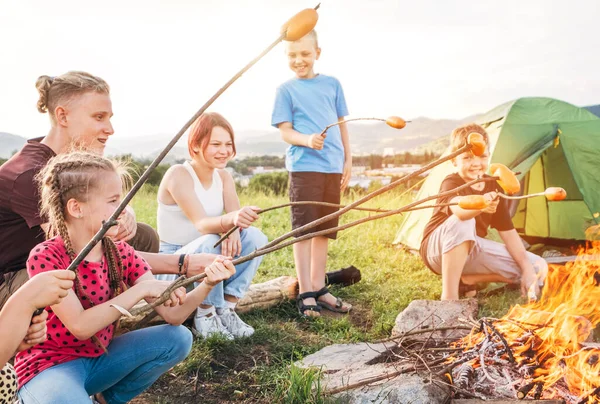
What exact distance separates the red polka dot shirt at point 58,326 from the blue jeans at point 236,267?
1.27 m

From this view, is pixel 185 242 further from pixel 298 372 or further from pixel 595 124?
pixel 595 124

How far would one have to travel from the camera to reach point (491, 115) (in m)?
6.07

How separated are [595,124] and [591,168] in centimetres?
49

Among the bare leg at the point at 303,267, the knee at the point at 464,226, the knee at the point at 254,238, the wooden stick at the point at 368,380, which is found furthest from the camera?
the bare leg at the point at 303,267

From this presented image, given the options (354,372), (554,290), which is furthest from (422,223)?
(354,372)

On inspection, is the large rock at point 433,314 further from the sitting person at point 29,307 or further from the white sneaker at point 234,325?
the sitting person at point 29,307

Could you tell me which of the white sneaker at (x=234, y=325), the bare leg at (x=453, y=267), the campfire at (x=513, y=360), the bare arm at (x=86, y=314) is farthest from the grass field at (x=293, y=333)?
the bare arm at (x=86, y=314)

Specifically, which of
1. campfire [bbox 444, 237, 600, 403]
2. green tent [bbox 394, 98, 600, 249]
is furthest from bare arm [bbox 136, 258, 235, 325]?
green tent [bbox 394, 98, 600, 249]

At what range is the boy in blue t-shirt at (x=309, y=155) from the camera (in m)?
4.36

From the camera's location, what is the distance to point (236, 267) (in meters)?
3.87

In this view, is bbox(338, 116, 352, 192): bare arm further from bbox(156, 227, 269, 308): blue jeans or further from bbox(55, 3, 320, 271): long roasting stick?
bbox(55, 3, 320, 271): long roasting stick

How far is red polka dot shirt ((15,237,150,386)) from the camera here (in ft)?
7.11

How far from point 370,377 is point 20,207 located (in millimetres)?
1834

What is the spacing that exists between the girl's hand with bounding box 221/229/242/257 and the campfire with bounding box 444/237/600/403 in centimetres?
154
